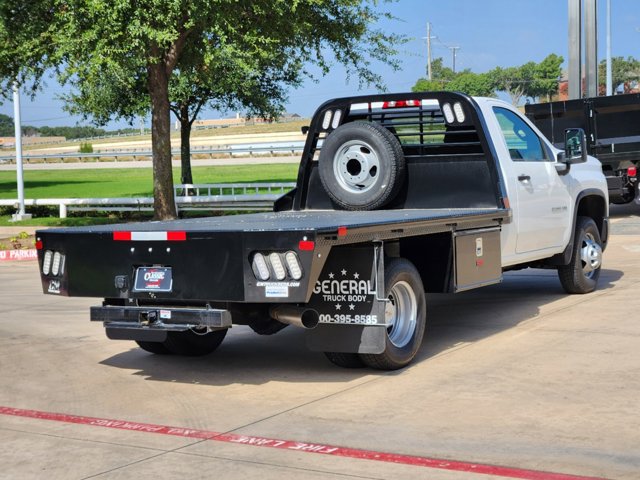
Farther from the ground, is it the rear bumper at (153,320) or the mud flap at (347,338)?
the rear bumper at (153,320)

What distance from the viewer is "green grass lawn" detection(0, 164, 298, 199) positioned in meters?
38.7

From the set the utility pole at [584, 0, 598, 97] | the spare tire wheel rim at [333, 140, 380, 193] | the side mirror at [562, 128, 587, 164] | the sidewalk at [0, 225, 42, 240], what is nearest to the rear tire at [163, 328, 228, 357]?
the spare tire wheel rim at [333, 140, 380, 193]

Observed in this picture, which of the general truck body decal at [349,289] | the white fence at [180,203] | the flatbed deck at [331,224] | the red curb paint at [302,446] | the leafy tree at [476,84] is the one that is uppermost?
the leafy tree at [476,84]

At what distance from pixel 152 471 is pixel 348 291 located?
2362mm

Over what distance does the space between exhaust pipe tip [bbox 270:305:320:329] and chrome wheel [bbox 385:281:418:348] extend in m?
0.70

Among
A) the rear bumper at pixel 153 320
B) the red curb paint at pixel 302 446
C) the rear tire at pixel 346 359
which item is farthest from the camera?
the rear tire at pixel 346 359

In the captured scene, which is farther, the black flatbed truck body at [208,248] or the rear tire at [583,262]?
the rear tire at [583,262]

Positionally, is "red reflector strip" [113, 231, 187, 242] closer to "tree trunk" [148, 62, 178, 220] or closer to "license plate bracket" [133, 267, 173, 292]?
"license plate bracket" [133, 267, 173, 292]

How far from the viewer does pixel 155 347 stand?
8.93m

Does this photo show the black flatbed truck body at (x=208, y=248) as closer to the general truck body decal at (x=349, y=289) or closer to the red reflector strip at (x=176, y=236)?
the red reflector strip at (x=176, y=236)

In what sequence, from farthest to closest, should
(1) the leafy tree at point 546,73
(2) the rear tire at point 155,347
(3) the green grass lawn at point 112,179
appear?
(1) the leafy tree at point 546,73 < (3) the green grass lawn at point 112,179 < (2) the rear tire at point 155,347

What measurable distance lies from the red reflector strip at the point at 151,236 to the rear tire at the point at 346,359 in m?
1.50

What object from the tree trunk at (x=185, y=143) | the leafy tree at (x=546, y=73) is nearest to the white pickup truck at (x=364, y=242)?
the tree trunk at (x=185, y=143)

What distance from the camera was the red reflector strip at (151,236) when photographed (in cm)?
723
